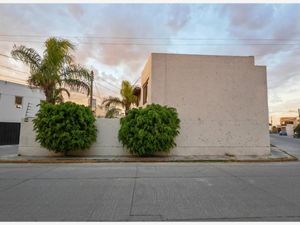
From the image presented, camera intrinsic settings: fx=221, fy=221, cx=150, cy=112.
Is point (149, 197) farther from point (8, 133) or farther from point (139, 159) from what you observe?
point (8, 133)

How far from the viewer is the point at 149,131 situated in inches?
471

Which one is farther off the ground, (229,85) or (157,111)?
(229,85)

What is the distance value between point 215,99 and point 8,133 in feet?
58.8

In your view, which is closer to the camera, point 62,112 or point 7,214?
point 7,214

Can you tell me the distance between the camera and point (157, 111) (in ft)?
40.2

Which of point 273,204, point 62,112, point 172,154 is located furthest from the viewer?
point 172,154

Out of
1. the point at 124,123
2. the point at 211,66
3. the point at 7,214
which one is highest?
the point at 211,66

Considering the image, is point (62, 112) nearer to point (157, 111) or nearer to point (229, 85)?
point (157, 111)

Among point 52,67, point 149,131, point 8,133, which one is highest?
point 52,67

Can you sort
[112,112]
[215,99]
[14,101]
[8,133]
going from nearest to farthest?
[215,99], [8,133], [112,112], [14,101]

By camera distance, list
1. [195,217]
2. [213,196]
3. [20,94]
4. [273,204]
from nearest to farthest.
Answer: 1. [195,217]
2. [273,204]
3. [213,196]
4. [20,94]

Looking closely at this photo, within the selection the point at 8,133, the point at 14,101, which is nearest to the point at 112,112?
the point at 8,133

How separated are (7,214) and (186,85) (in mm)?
11397

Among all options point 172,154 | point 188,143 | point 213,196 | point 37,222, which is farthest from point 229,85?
point 37,222
